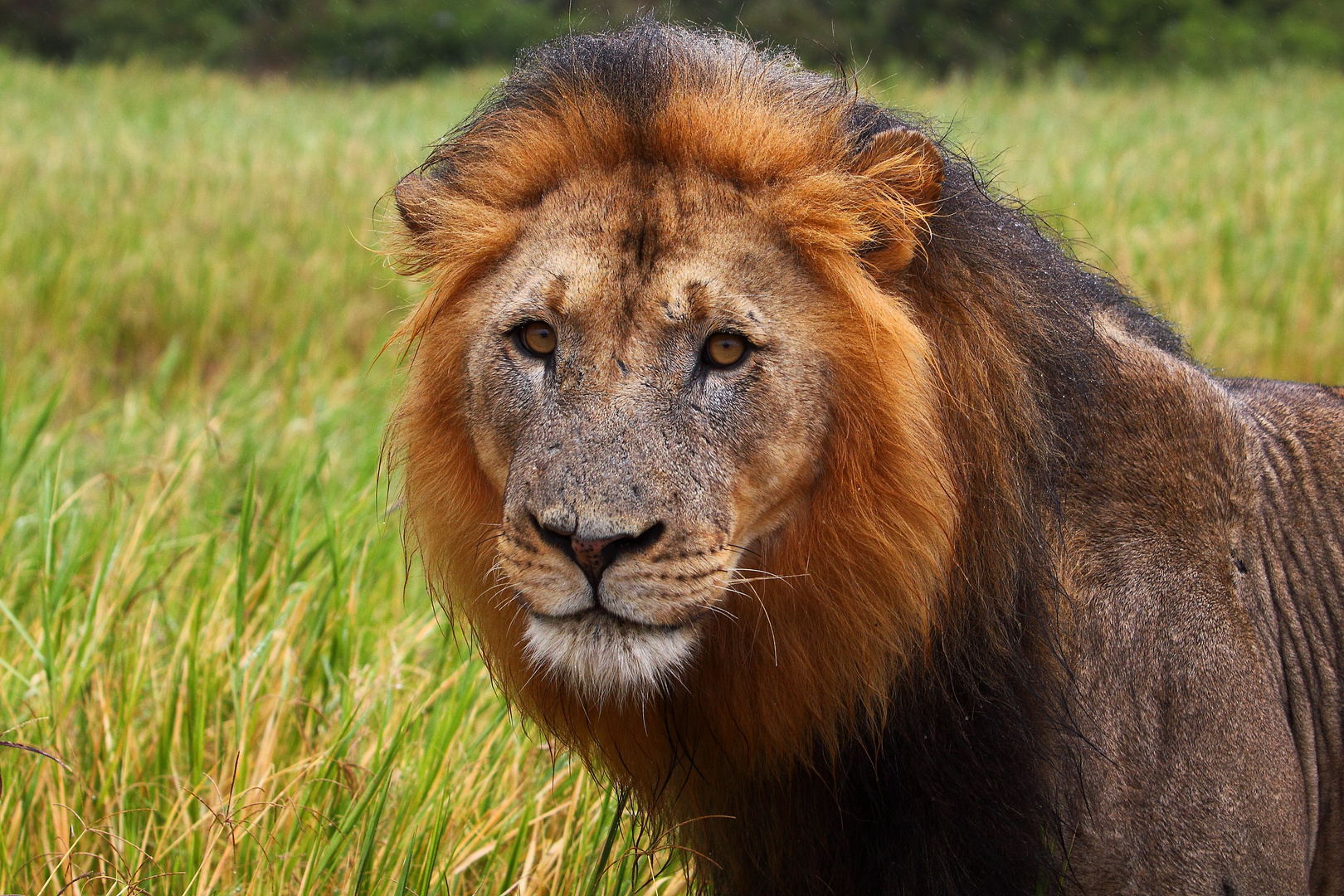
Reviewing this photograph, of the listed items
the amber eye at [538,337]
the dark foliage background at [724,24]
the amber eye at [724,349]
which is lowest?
the amber eye at [538,337]

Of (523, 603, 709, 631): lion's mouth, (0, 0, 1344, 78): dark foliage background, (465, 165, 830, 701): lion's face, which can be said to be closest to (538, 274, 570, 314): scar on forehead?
(465, 165, 830, 701): lion's face

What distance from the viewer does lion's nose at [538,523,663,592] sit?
1.82 m

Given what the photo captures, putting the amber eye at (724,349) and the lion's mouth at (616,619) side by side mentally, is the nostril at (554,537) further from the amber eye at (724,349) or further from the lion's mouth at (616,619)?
the amber eye at (724,349)

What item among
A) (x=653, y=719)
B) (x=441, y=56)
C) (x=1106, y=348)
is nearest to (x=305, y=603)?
(x=653, y=719)

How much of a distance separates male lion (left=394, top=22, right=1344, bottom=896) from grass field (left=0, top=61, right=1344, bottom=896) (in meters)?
0.43

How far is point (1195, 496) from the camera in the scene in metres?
2.34

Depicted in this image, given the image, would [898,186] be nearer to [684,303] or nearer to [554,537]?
[684,303]

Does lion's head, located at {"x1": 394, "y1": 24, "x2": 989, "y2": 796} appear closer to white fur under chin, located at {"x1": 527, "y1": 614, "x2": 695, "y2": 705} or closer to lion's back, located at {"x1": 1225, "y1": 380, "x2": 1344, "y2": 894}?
white fur under chin, located at {"x1": 527, "y1": 614, "x2": 695, "y2": 705}

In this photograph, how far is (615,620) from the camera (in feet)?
6.16

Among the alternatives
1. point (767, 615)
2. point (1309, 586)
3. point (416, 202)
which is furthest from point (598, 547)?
point (1309, 586)

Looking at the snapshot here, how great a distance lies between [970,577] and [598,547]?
0.71m

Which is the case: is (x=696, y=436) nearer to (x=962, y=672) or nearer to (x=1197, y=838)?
(x=962, y=672)

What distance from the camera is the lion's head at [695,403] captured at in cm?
190

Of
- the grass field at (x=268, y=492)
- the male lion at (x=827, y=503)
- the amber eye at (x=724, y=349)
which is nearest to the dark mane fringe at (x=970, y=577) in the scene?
the male lion at (x=827, y=503)
